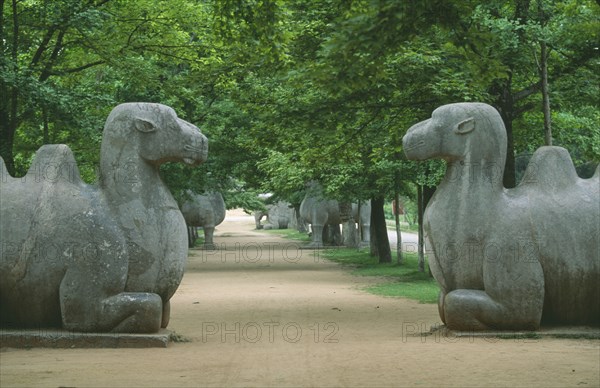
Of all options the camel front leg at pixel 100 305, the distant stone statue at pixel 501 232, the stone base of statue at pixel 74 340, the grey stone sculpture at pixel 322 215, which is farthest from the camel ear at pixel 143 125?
the grey stone sculpture at pixel 322 215

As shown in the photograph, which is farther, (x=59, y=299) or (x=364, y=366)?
(x=59, y=299)

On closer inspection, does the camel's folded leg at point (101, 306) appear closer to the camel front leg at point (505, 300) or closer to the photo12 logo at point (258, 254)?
the camel front leg at point (505, 300)

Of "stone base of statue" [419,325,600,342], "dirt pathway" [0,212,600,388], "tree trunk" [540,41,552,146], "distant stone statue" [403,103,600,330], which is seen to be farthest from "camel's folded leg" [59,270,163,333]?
"tree trunk" [540,41,552,146]

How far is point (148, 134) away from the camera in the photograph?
12.2 meters

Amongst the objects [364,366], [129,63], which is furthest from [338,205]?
[364,366]

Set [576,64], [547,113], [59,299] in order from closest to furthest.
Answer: [59,299] < [547,113] < [576,64]

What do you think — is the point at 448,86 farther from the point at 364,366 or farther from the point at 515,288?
the point at 364,366

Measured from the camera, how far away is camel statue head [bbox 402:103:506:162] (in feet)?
41.5

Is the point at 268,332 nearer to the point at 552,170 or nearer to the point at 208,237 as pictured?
the point at 552,170

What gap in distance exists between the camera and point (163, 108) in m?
12.4

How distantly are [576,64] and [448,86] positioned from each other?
Answer: 10.7 feet

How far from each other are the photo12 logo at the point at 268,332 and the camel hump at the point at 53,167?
3.08 m

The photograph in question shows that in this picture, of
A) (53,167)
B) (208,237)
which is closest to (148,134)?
(53,167)

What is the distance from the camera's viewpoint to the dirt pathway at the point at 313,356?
8.66 metres
